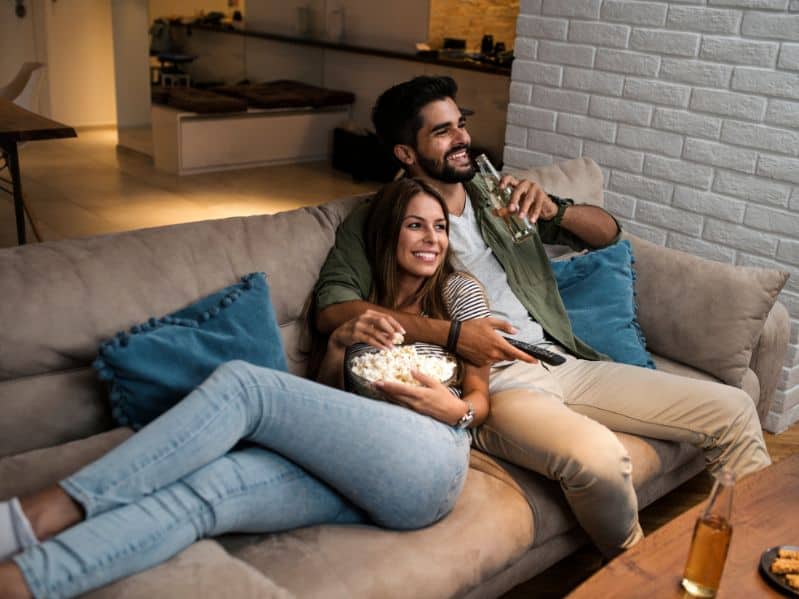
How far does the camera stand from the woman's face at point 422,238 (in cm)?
197

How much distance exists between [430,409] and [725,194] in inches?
66.4

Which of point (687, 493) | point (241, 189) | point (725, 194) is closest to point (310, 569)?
point (687, 493)

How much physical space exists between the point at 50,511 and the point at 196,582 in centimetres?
26

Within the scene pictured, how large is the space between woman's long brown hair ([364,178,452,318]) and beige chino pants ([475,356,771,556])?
244 millimetres

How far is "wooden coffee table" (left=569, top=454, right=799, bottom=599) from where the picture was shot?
133cm

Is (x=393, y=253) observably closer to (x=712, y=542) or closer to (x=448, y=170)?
(x=448, y=170)

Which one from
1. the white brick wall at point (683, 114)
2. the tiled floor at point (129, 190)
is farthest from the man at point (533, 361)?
the tiled floor at point (129, 190)

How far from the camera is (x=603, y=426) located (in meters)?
1.85

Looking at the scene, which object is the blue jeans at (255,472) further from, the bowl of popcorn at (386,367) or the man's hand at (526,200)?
the man's hand at (526,200)

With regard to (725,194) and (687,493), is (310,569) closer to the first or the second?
(687,493)

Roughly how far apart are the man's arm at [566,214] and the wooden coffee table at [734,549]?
0.89 m

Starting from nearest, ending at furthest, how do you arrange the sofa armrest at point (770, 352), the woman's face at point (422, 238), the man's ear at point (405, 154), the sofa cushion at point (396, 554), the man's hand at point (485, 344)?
the sofa cushion at point (396, 554), the man's hand at point (485, 344), the woman's face at point (422, 238), the man's ear at point (405, 154), the sofa armrest at point (770, 352)

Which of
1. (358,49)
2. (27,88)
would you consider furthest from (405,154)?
(358,49)

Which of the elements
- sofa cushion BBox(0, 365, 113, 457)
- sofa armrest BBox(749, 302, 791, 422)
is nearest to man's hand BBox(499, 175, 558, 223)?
sofa armrest BBox(749, 302, 791, 422)
